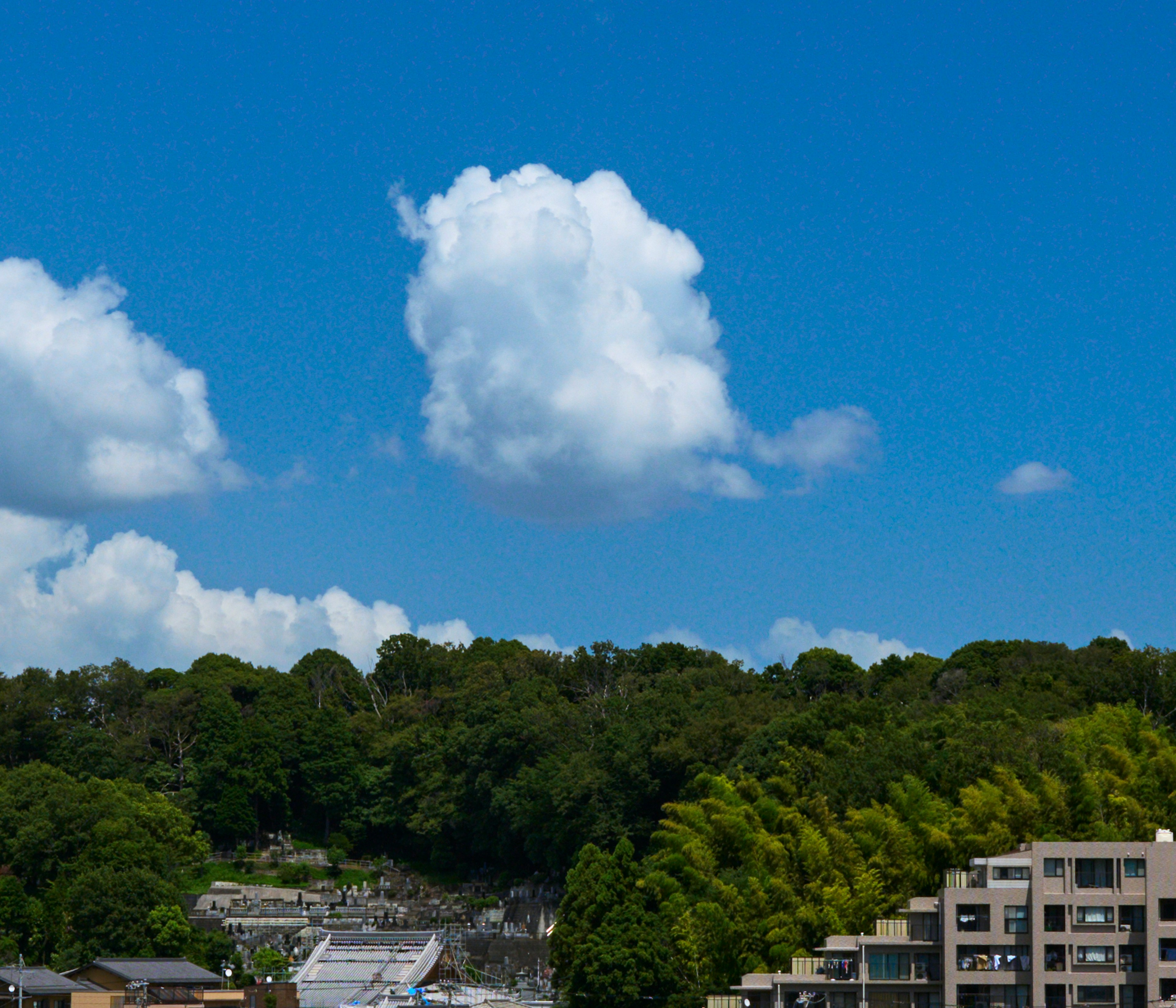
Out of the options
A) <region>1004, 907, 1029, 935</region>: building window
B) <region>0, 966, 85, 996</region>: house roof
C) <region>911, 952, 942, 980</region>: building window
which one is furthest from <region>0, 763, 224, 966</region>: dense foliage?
<region>1004, 907, 1029, 935</region>: building window

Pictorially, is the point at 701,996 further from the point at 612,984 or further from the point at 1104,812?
the point at 1104,812

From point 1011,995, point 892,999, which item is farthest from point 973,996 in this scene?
point 892,999

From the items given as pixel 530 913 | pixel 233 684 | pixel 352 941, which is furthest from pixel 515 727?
pixel 233 684

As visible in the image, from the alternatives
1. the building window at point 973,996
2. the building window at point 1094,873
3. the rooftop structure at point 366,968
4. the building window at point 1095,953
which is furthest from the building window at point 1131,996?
the rooftop structure at point 366,968

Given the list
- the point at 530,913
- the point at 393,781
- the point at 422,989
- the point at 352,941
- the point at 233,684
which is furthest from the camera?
the point at 233,684

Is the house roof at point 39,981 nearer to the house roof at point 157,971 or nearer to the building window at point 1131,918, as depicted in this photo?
the house roof at point 157,971

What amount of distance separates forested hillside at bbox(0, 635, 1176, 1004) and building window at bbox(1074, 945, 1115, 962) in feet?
17.0

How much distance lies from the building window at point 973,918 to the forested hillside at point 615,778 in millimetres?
4044

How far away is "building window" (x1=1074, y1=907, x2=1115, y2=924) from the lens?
158 feet

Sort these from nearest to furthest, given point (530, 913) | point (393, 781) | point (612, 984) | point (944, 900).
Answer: point (944, 900) < point (612, 984) < point (530, 913) < point (393, 781)

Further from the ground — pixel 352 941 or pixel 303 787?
pixel 303 787

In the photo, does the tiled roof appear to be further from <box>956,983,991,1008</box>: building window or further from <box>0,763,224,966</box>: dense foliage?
<box>956,983,991,1008</box>: building window

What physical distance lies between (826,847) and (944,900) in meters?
6.65

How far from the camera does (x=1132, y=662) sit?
68312 mm
